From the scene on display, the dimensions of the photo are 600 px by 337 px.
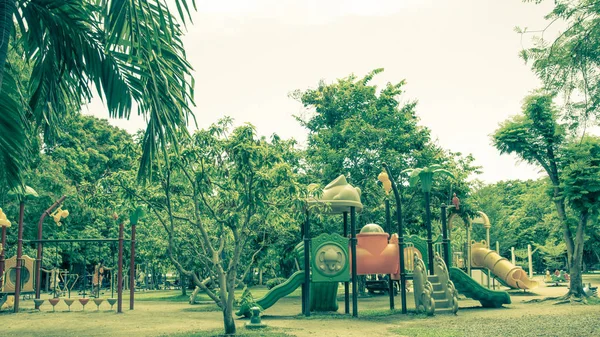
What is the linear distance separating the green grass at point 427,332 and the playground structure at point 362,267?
9.49 ft

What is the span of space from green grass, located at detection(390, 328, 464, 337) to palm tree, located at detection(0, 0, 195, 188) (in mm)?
6426

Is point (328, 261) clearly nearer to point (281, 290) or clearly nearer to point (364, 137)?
point (281, 290)

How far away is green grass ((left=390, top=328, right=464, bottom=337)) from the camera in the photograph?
10.3 metres

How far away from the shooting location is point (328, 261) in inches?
572

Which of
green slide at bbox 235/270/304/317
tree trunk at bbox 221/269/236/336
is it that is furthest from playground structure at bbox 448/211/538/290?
tree trunk at bbox 221/269/236/336

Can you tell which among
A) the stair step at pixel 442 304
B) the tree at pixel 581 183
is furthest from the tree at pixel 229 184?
the tree at pixel 581 183

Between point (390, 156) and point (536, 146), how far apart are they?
560 centimetres

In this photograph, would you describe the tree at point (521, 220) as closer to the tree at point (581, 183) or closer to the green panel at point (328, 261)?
the tree at point (581, 183)

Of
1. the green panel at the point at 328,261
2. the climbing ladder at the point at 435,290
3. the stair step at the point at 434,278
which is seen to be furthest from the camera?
the stair step at the point at 434,278

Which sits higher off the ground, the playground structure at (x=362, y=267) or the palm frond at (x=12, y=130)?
the palm frond at (x=12, y=130)

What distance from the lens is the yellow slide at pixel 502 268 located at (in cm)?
2330

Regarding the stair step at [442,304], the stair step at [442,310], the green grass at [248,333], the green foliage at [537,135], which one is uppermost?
the green foliage at [537,135]

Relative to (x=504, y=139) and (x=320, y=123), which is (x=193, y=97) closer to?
(x=504, y=139)

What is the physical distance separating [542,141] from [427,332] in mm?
10729
